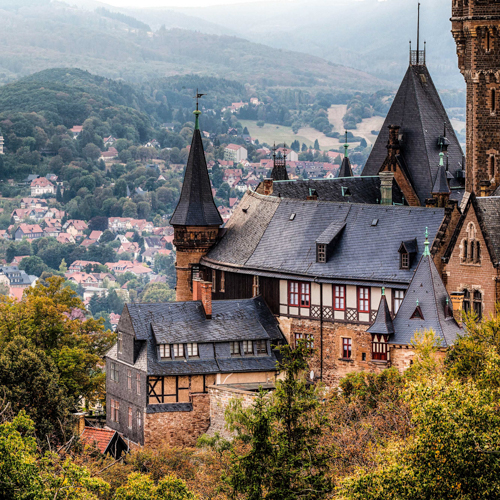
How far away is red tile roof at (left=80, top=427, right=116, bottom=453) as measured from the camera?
2214 inches

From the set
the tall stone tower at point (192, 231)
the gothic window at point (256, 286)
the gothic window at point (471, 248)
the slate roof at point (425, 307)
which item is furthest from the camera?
the tall stone tower at point (192, 231)

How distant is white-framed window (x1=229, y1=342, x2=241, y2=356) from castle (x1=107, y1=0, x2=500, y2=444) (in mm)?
57

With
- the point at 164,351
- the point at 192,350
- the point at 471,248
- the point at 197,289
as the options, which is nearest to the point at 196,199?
the point at 197,289

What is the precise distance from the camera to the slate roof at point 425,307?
172 feet

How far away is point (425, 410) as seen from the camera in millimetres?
30766

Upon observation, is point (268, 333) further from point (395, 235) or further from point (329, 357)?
point (395, 235)

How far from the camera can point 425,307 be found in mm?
53062

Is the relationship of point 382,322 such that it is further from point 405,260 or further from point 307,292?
point 307,292

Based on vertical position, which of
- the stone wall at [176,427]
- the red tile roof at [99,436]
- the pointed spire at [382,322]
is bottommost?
the red tile roof at [99,436]

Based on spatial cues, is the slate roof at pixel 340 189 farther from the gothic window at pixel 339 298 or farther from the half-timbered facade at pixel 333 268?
the gothic window at pixel 339 298

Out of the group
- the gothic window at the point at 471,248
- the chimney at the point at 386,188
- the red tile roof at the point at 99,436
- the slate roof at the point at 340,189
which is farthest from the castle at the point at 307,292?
the chimney at the point at 386,188

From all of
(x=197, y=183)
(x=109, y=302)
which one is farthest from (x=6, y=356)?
(x=109, y=302)

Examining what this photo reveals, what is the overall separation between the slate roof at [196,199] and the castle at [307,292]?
14 cm

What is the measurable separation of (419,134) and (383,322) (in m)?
25.2
